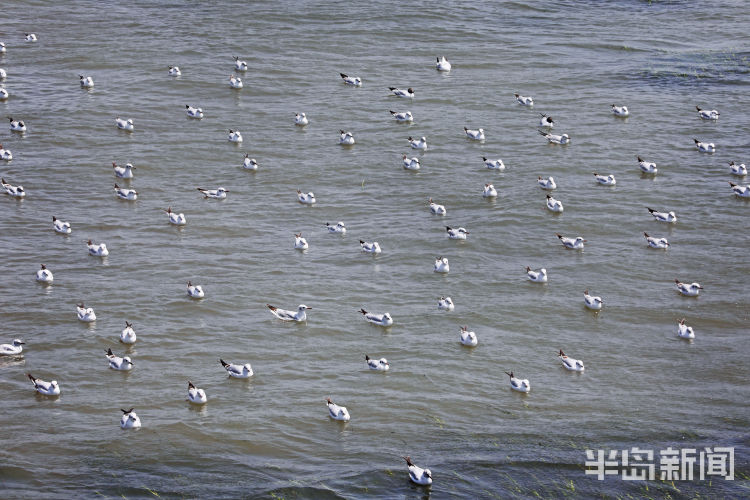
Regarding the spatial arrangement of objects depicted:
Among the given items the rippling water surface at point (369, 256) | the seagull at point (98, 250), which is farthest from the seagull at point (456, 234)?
the seagull at point (98, 250)

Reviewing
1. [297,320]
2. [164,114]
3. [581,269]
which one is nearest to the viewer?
[297,320]

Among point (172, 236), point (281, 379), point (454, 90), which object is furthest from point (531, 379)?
point (454, 90)

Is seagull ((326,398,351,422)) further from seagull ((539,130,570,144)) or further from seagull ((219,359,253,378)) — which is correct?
seagull ((539,130,570,144))

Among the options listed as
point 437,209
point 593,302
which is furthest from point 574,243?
point 437,209

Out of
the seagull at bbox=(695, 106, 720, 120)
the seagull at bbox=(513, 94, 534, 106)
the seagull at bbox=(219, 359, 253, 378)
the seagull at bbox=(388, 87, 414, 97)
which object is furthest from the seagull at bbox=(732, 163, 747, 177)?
the seagull at bbox=(219, 359, 253, 378)

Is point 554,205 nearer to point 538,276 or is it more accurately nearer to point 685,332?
point 538,276

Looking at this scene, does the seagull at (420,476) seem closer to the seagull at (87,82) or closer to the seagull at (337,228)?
the seagull at (337,228)

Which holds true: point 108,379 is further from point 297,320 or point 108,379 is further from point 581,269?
point 581,269
